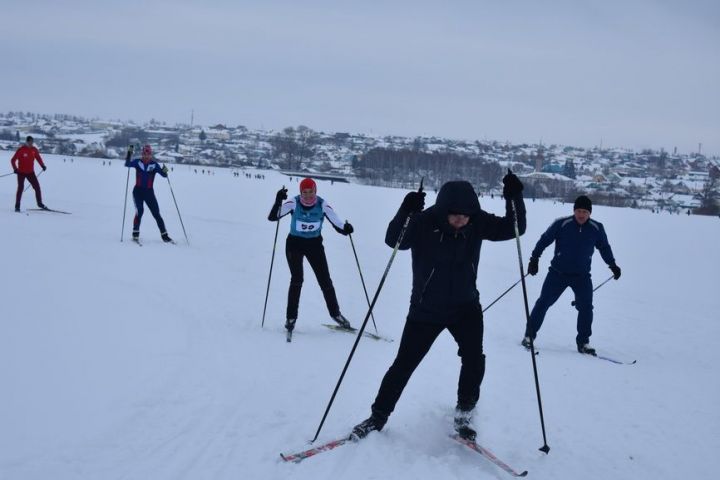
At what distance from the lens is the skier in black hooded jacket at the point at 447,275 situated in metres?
3.27

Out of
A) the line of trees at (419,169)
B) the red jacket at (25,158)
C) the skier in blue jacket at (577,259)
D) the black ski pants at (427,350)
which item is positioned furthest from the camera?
the line of trees at (419,169)

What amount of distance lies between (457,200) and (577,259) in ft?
10.1

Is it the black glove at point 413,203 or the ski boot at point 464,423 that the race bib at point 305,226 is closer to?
the black glove at point 413,203

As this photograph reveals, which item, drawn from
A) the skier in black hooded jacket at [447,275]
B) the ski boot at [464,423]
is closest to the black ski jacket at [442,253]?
the skier in black hooded jacket at [447,275]

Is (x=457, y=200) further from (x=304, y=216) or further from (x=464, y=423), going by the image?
(x=304, y=216)

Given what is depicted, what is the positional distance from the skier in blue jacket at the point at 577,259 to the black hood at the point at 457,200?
8.63ft

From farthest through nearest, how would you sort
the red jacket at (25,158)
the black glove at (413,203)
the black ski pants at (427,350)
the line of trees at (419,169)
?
the line of trees at (419,169) < the red jacket at (25,158) < the black ski pants at (427,350) < the black glove at (413,203)

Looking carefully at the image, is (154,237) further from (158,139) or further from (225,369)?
(158,139)

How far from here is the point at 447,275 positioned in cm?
330

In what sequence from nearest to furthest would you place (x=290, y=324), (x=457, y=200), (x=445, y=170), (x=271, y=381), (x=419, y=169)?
(x=457, y=200) → (x=271, y=381) → (x=290, y=324) → (x=419, y=169) → (x=445, y=170)

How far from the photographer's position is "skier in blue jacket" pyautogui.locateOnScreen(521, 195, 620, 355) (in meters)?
5.69

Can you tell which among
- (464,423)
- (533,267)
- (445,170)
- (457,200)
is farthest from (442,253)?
(445,170)

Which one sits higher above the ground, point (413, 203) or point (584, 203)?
point (584, 203)

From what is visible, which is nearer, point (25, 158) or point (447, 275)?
point (447, 275)
